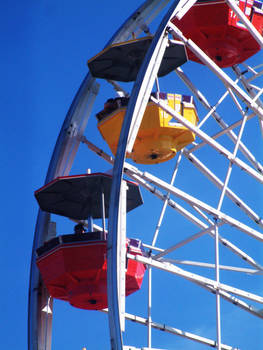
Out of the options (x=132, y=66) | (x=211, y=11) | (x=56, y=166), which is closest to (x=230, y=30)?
(x=211, y=11)

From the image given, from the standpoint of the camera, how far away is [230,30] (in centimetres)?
2953

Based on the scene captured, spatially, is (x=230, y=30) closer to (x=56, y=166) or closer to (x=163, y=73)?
(x=163, y=73)

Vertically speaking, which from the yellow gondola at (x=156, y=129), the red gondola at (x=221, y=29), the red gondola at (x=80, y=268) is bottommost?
the red gondola at (x=80, y=268)

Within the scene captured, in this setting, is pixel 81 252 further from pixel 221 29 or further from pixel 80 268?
pixel 221 29

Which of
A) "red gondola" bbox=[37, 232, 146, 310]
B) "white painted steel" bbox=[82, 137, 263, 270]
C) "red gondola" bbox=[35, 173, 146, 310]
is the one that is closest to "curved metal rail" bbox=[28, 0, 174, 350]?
"white painted steel" bbox=[82, 137, 263, 270]

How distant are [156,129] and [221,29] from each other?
392cm

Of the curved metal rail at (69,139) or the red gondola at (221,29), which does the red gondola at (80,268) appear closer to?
the curved metal rail at (69,139)

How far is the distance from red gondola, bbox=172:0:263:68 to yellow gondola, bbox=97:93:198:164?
238 centimetres

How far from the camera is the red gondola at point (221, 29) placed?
95.4ft

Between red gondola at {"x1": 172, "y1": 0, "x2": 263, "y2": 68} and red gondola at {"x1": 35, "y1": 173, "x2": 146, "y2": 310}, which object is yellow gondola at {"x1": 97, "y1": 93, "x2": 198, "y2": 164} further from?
red gondola at {"x1": 172, "y1": 0, "x2": 263, "y2": 68}

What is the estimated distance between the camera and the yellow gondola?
2758 cm

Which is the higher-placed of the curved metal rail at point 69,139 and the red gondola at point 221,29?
the red gondola at point 221,29

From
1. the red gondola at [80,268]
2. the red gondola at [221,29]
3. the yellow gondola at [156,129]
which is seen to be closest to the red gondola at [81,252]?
the red gondola at [80,268]

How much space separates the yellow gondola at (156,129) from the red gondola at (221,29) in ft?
7.81
